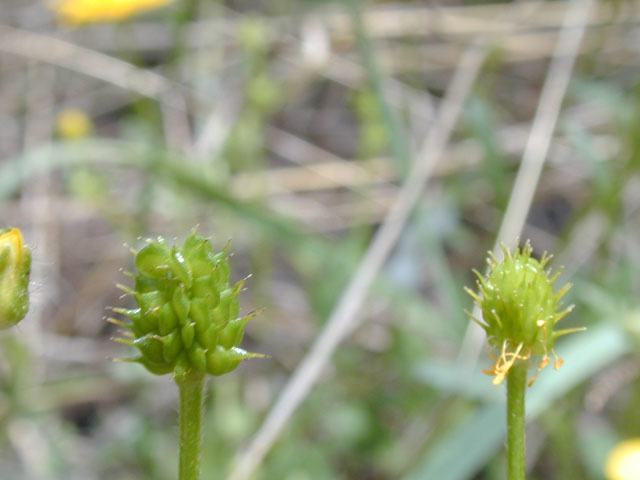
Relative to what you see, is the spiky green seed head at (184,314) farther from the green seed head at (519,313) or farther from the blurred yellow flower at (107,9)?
the blurred yellow flower at (107,9)

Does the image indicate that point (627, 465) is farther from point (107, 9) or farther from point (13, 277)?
point (107, 9)

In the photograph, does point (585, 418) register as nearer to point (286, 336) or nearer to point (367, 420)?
point (367, 420)

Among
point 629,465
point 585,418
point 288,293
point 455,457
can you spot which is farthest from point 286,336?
point 629,465

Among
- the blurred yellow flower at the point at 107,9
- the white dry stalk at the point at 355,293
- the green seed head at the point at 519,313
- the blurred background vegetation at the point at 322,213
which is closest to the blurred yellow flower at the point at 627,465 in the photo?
the blurred background vegetation at the point at 322,213

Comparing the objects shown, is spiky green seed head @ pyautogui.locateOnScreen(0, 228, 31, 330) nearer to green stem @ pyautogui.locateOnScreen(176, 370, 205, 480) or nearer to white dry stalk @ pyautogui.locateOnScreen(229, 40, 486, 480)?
green stem @ pyautogui.locateOnScreen(176, 370, 205, 480)

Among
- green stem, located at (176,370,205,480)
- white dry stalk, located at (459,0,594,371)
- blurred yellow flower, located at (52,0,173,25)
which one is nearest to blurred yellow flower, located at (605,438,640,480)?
white dry stalk, located at (459,0,594,371)

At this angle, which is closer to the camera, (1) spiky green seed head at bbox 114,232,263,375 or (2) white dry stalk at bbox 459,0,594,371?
(1) spiky green seed head at bbox 114,232,263,375

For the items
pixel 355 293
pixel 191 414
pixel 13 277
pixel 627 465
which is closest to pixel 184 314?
pixel 191 414
